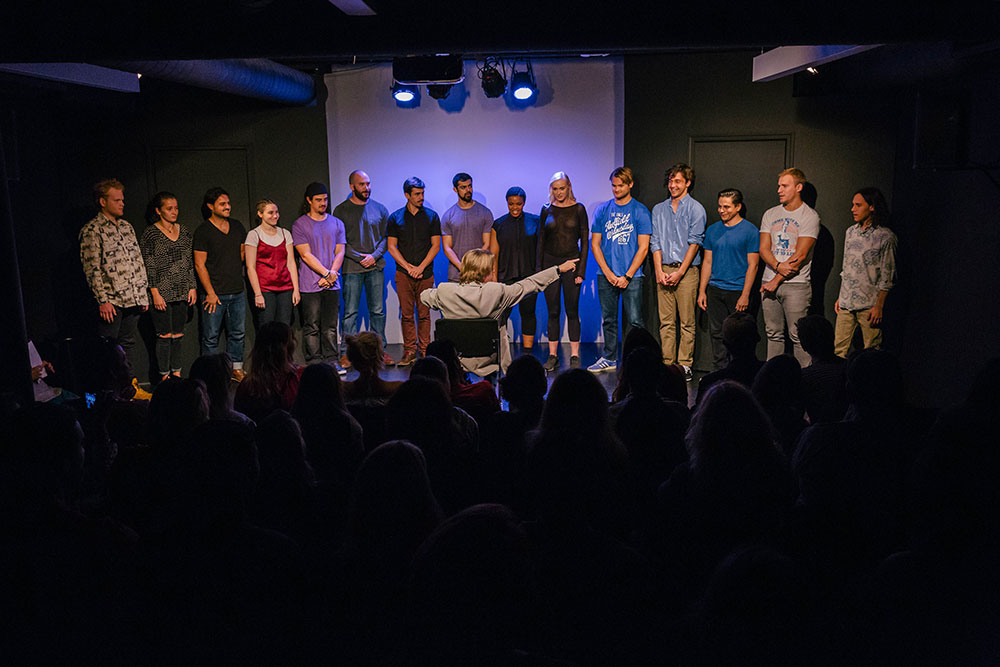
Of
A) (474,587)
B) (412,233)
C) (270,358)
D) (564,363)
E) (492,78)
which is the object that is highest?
(492,78)

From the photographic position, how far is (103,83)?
6.29 m

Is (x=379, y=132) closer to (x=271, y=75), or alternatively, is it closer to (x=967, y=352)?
(x=271, y=75)

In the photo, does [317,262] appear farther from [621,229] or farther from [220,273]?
[621,229]

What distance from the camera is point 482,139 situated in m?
8.52

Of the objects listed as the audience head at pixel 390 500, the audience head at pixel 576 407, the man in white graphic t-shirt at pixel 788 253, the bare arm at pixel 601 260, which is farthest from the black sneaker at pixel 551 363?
the audience head at pixel 390 500

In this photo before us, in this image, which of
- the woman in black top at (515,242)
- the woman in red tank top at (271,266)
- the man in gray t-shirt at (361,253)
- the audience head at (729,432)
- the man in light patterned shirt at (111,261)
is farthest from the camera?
the man in gray t-shirt at (361,253)

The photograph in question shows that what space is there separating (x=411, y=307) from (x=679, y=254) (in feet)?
8.53

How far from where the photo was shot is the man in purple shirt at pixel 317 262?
7324 mm

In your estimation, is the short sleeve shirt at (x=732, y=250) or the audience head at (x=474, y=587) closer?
the audience head at (x=474, y=587)

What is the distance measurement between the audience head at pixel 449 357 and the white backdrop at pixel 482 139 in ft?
14.5

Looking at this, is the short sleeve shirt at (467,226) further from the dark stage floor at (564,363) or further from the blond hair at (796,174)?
the blond hair at (796,174)

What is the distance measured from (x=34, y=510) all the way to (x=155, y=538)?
0.39 meters

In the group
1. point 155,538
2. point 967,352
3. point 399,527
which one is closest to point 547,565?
point 399,527

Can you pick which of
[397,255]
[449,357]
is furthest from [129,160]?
[449,357]
